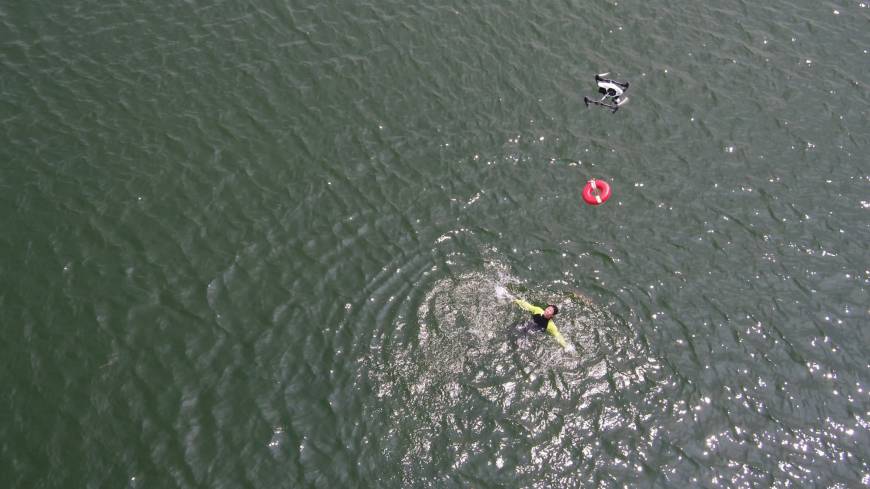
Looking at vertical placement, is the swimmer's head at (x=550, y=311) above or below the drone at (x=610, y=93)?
below

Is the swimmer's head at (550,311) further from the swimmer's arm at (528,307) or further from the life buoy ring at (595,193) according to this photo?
the life buoy ring at (595,193)

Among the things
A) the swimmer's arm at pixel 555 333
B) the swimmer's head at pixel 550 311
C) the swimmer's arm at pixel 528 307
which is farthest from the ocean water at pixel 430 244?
the swimmer's head at pixel 550 311

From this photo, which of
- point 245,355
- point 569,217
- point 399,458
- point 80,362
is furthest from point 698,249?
point 80,362

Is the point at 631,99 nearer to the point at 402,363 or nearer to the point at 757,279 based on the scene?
the point at 757,279

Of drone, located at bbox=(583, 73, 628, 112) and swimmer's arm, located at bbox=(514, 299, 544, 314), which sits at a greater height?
drone, located at bbox=(583, 73, 628, 112)

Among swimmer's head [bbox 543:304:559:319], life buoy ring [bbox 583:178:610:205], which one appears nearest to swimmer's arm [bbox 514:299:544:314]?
swimmer's head [bbox 543:304:559:319]

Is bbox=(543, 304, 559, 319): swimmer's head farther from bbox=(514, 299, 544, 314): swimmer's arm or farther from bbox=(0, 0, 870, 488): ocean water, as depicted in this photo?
bbox=(0, 0, 870, 488): ocean water

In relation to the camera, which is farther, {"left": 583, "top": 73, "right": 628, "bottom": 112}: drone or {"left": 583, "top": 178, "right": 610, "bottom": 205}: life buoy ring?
{"left": 583, "top": 73, "right": 628, "bottom": 112}: drone
